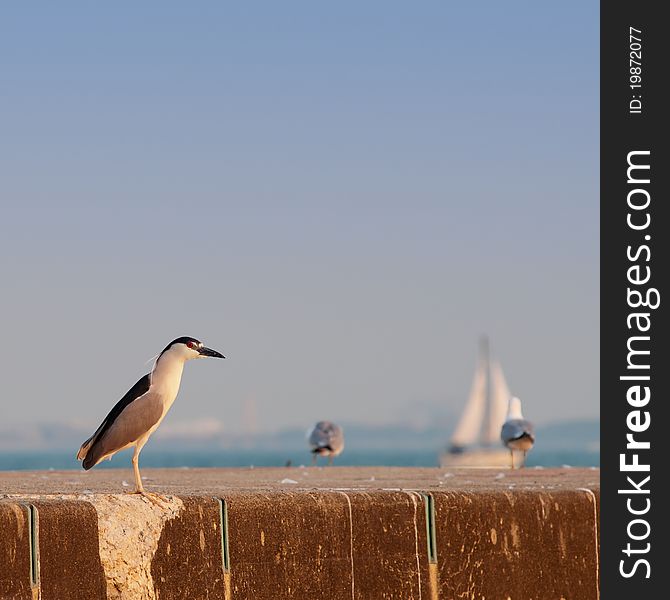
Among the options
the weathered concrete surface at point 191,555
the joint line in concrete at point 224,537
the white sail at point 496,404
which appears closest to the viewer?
the weathered concrete surface at point 191,555

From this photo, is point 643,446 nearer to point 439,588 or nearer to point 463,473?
point 439,588

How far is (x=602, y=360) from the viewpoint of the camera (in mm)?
12289

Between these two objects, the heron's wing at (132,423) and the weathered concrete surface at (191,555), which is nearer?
the weathered concrete surface at (191,555)

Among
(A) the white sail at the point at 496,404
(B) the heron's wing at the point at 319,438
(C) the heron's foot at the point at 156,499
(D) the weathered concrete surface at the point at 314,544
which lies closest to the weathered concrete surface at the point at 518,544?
(D) the weathered concrete surface at the point at 314,544

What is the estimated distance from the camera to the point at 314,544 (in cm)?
1048

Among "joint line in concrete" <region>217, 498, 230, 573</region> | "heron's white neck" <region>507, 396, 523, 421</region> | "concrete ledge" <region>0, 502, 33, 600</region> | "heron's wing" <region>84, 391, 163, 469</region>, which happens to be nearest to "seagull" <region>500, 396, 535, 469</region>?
"heron's white neck" <region>507, 396, 523, 421</region>

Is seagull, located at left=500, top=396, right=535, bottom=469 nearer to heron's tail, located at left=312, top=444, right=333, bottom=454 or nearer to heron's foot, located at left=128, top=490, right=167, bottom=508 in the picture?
heron's tail, located at left=312, top=444, right=333, bottom=454

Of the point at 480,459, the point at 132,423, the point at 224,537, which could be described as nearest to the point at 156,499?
the point at 224,537

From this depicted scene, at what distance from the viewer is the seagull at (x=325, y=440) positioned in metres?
29.5

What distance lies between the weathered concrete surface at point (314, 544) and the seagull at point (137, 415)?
0.44m

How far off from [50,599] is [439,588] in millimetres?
3311

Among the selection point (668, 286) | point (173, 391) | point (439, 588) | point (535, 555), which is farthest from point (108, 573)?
point (668, 286)

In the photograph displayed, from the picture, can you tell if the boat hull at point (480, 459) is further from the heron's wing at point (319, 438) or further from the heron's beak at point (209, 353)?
the heron's beak at point (209, 353)

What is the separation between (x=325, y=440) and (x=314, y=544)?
19.1 metres
